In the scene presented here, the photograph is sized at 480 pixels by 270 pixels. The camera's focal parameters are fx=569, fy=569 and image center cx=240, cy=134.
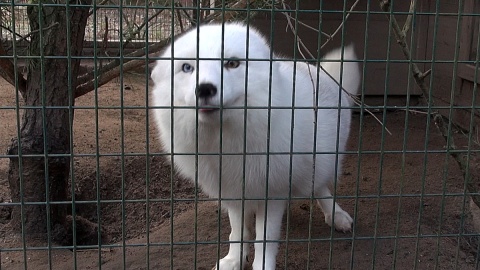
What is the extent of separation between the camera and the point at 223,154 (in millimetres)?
2156

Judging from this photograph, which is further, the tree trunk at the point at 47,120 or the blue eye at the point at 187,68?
the tree trunk at the point at 47,120

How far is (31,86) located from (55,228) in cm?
83

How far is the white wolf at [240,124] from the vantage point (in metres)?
2.15

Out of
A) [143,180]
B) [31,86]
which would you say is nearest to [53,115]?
[31,86]

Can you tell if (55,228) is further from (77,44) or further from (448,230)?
(448,230)

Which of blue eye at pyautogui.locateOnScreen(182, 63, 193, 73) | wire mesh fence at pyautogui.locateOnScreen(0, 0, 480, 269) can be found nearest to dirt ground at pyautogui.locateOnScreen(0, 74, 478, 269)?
wire mesh fence at pyautogui.locateOnScreen(0, 0, 480, 269)

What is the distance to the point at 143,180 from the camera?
4.13 m

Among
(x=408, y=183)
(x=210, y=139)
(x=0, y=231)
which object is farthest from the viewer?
(x=408, y=183)

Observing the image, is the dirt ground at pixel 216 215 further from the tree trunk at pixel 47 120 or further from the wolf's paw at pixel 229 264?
the tree trunk at pixel 47 120

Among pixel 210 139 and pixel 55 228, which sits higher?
pixel 210 139

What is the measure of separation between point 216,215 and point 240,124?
1.38 m

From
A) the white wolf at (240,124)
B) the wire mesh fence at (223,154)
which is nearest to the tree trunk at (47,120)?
the wire mesh fence at (223,154)

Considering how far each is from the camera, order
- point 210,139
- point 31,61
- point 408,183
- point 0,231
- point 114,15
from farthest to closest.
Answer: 1. point 114,15
2. point 408,183
3. point 0,231
4. point 31,61
5. point 210,139

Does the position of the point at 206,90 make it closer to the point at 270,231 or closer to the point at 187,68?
the point at 187,68
